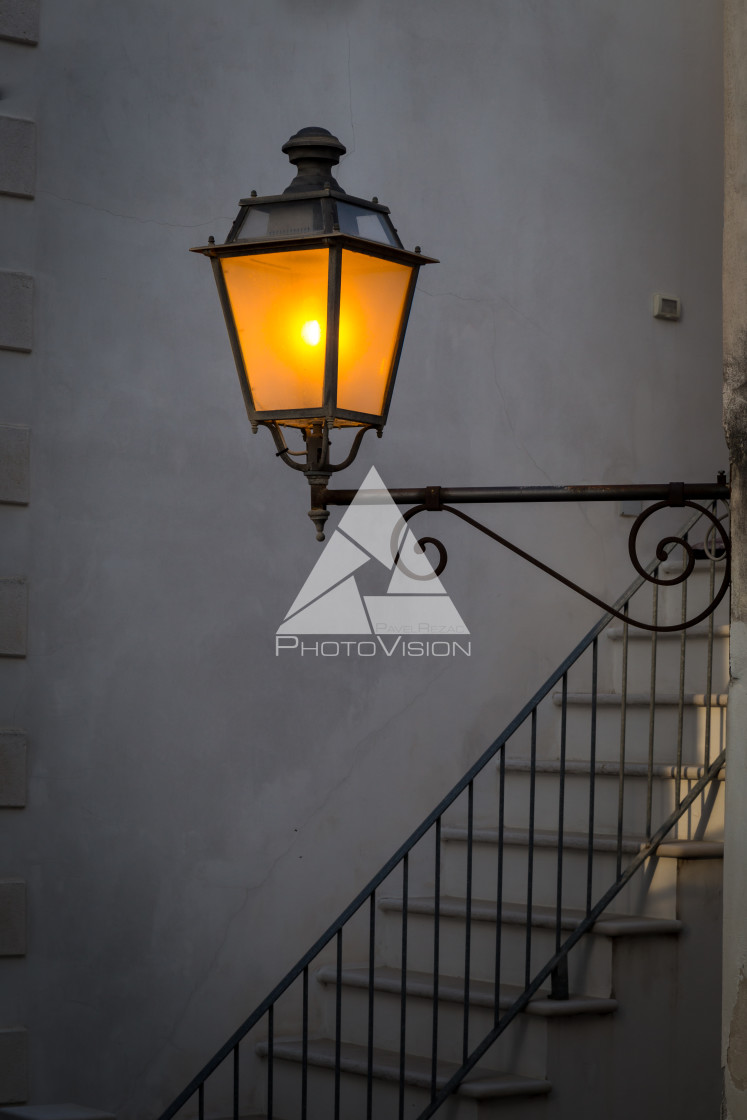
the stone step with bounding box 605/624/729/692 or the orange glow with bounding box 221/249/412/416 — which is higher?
the orange glow with bounding box 221/249/412/416

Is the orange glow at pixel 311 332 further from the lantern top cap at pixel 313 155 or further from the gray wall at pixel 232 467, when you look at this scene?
the gray wall at pixel 232 467

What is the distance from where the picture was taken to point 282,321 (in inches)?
95.7

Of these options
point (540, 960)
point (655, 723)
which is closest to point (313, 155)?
point (540, 960)

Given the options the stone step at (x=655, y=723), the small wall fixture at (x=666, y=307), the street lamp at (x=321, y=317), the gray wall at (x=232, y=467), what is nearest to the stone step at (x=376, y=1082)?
the gray wall at (x=232, y=467)

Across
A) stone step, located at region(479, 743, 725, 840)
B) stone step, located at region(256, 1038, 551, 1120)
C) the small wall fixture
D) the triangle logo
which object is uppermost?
the small wall fixture

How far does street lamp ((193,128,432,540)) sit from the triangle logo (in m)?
2.03

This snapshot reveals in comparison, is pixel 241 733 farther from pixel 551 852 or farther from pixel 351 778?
pixel 551 852

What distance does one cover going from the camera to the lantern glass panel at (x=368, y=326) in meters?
2.42

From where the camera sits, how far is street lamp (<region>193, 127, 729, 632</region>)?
2.38 m

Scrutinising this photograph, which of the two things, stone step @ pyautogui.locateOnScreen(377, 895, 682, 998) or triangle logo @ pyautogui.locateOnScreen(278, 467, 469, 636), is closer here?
stone step @ pyautogui.locateOnScreen(377, 895, 682, 998)

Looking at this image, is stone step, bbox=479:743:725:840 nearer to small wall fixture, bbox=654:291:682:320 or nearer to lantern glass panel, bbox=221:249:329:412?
small wall fixture, bbox=654:291:682:320

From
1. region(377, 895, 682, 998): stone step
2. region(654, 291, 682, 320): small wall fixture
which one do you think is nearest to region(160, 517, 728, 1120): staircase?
region(377, 895, 682, 998): stone step

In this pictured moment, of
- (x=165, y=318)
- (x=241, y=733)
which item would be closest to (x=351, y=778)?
(x=241, y=733)

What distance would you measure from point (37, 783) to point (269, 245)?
7.09 ft
